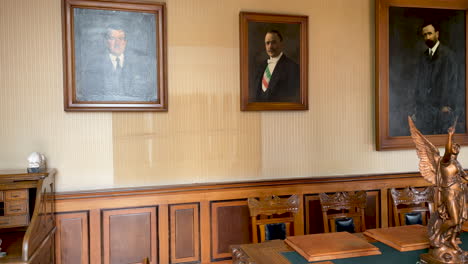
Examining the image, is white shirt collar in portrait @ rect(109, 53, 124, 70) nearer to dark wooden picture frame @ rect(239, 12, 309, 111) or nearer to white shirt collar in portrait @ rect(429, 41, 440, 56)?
dark wooden picture frame @ rect(239, 12, 309, 111)

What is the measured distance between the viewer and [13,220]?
6.88 ft

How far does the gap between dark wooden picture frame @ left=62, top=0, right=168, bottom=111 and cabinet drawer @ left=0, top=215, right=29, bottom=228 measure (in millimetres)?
719

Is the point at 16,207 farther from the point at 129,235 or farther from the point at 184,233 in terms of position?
the point at 184,233

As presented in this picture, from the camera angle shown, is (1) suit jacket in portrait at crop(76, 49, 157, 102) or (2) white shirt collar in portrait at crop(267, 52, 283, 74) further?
(2) white shirt collar in portrait at crop(267, 52, 283, 74)

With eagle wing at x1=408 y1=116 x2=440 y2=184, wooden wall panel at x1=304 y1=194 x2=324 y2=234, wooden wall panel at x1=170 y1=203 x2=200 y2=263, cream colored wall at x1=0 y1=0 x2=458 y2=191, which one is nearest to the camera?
eagle wing at x1=408 y1=116 x2=440 y2=184

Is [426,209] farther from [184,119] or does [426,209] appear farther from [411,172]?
[184,119]

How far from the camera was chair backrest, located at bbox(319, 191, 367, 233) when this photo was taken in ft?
7.30

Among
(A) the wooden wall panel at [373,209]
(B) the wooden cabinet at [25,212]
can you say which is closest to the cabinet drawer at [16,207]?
(B) the wooden cabinet at [25,212]

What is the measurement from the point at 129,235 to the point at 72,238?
1.17ft

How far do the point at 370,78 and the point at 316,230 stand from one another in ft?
4.22

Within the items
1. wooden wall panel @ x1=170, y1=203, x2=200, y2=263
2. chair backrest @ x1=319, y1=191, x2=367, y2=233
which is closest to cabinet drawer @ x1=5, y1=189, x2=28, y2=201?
wooden wall panel @ x1=170, y1=203, x2=200, y2=263

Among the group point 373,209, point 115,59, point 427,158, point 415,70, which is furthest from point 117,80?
point 415,70

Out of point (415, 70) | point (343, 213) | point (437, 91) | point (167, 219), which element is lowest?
point (167, 219)

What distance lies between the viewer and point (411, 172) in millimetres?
3123
